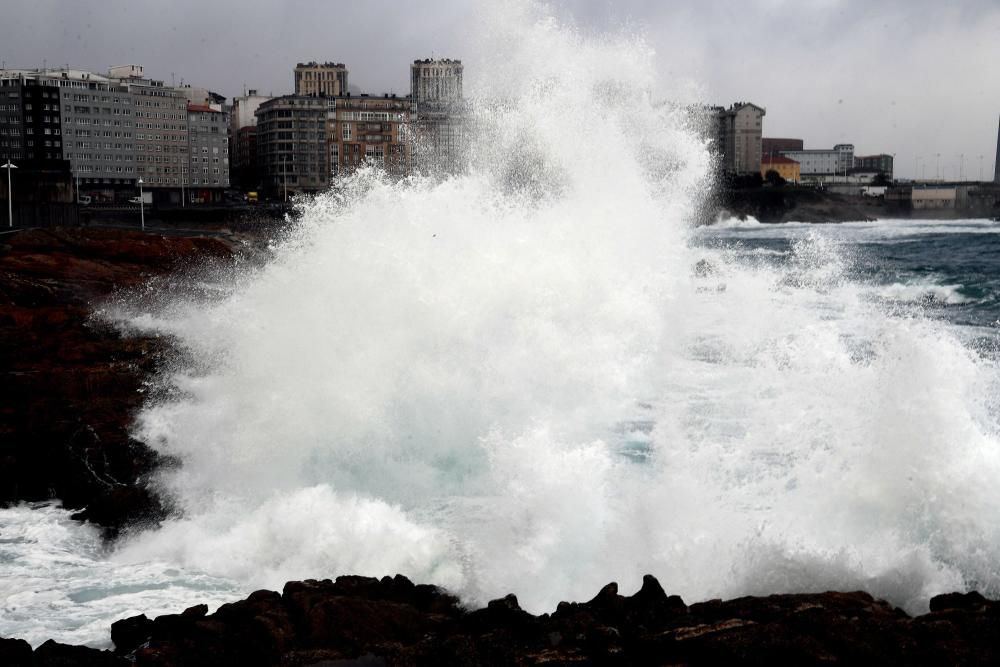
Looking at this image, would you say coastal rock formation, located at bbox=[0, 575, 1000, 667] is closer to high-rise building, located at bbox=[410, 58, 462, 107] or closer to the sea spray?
the sea spray

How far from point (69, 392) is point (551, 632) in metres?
7.77

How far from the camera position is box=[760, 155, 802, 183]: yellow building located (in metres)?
120

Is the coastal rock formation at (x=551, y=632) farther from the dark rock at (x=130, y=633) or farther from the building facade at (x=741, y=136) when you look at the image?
the building facade at (x=741, y=136)

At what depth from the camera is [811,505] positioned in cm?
772

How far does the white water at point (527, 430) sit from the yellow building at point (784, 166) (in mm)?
108915

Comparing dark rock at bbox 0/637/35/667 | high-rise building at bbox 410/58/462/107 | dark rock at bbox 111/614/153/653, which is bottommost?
dark rock at bbox 111/614/153/653

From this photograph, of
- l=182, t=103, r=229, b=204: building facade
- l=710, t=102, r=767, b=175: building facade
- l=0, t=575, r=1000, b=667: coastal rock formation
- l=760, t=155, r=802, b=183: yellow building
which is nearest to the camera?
l=0, t=575, r=1000, b=667: coastal rock formation

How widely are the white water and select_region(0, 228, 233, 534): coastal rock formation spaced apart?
1.42 ft

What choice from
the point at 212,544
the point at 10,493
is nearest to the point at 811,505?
the point at 212,544

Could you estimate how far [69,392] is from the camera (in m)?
11.5

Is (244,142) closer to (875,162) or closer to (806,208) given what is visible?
(806,208)

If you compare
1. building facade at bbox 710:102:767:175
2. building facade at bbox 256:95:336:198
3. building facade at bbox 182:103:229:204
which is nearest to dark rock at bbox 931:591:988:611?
building facade at bbox 256:95:336:198

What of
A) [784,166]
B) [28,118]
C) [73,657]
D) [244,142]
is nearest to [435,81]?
[244,142]

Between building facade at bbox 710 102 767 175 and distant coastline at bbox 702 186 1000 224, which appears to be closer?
distant coastline at bbox 702 186 1000 224
